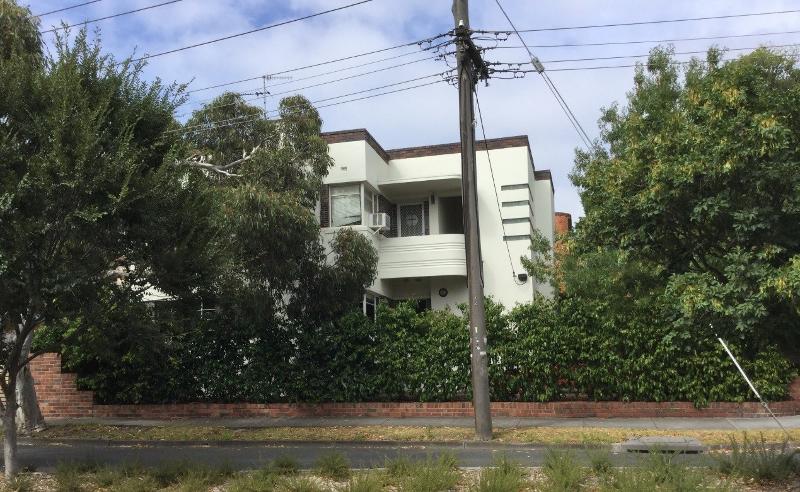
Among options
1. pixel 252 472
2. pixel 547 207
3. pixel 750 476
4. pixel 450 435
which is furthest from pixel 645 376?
pixel 547 207

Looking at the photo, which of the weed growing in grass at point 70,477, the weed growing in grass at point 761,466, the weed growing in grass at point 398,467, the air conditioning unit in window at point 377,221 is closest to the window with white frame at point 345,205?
the air conditioning unit in window at point 377,221

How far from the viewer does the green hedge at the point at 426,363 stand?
1373 centimetres

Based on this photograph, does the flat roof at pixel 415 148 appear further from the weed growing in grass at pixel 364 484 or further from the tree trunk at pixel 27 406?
the weed growing in grass at pixel 364 484

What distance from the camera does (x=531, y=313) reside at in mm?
14547

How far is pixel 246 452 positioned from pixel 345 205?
9389 mm

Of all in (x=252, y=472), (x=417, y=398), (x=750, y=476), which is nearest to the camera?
(x=750, y=476)

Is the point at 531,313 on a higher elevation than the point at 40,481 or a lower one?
higher

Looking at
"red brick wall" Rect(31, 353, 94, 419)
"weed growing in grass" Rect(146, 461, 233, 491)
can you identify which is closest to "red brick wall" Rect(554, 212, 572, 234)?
"red brick wall" Rect(31, 353, 94, 419)

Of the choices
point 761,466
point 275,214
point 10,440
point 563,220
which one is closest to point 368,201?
point 275,214

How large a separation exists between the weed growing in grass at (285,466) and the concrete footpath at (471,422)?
5083 mm

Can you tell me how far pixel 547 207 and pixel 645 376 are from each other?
484 inches

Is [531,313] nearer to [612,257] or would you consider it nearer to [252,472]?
[612,257]

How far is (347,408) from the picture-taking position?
590 inches

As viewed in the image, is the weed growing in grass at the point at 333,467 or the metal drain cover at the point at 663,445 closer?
the weed growing in grass at the point at 333,467
